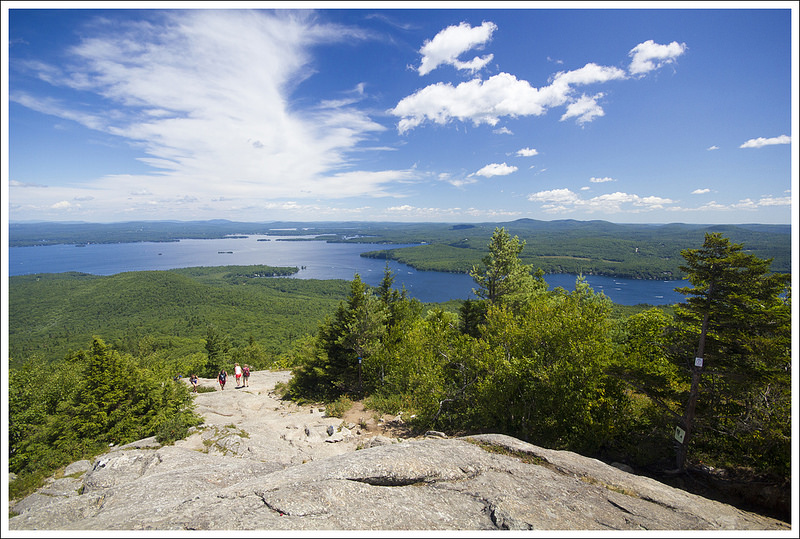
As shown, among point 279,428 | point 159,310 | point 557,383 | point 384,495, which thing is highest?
point 384,495

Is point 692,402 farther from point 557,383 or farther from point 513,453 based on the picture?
point 513,453

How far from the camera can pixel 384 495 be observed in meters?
5.37

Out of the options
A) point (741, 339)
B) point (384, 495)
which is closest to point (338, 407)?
point (384, 495)

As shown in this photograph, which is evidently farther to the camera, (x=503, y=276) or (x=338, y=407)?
(x=503, y=276)

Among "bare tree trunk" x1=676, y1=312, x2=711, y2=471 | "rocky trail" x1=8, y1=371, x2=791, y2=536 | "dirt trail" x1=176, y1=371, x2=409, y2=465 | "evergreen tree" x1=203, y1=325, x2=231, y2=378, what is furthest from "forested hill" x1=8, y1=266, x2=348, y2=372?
"bare tree trunk" x1=676, y1=312, x2=711, y2=471

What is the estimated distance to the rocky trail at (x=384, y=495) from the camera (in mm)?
4719

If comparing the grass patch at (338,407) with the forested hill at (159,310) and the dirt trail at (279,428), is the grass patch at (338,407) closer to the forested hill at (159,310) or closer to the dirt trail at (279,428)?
the dirt trail at (279,428)

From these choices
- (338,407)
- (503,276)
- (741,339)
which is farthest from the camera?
(503,276)

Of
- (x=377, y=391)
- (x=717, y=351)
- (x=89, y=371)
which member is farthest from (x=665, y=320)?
(x=89, y=371)

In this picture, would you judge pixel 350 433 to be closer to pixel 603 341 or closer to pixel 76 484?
pixel 76 484

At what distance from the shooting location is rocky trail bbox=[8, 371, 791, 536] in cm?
472

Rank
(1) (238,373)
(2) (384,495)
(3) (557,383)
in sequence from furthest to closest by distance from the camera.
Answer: (1) (238,373) → (3) (557,383) → (2) (384,495)

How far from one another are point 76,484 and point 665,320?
863 inches

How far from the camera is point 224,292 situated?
14475 centimetres
